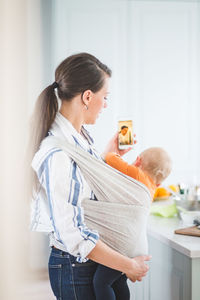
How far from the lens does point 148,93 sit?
1.55 m

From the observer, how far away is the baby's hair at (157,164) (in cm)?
112

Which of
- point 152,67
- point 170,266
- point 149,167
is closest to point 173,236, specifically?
point 170,266

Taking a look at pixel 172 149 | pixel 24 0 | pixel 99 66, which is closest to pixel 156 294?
pixel 172 149

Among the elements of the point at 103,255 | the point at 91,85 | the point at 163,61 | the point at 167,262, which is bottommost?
the point at 167,262

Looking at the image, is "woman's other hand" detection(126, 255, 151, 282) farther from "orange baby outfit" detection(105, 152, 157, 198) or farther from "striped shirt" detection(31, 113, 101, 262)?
"orange baby outfit" detection(105, 152, 157, 198)

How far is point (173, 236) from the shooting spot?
1.12m

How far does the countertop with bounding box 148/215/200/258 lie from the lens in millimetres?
1002

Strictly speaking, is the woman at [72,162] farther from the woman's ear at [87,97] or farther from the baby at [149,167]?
the baby at [149,167]

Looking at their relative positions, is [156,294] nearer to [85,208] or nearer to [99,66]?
[85,208]

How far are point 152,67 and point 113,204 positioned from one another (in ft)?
2.53

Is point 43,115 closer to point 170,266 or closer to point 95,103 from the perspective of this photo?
point 95,103

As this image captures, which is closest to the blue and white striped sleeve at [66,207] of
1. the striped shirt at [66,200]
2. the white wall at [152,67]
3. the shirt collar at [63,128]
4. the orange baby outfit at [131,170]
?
the striped shirt at [66,200]

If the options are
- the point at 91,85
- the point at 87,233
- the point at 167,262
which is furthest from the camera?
the point at 167,262

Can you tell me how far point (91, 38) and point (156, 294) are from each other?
93 cm
